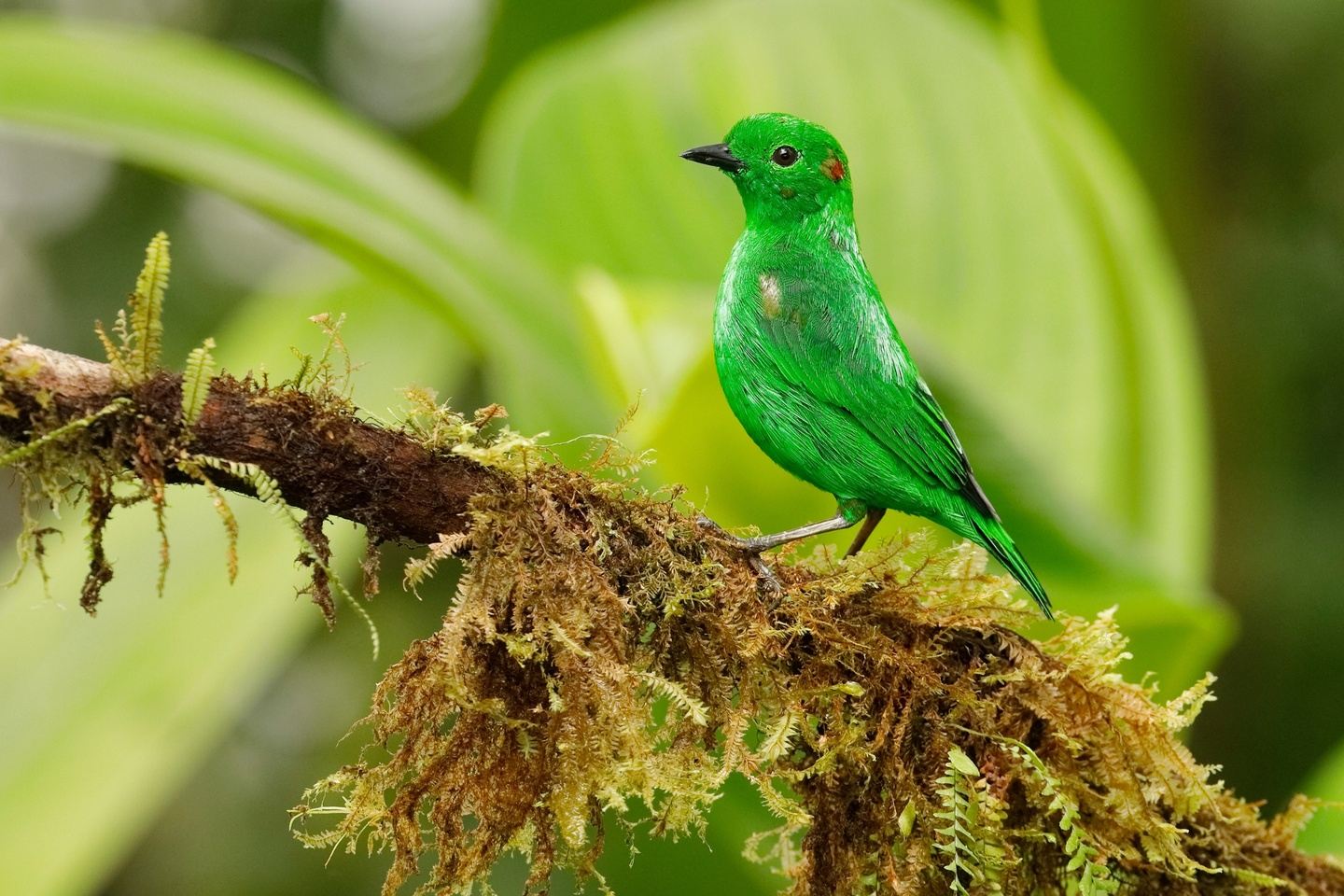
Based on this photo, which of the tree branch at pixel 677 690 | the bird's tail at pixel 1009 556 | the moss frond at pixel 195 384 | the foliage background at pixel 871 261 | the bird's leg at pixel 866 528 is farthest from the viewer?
the foliage background at pixel 871 261

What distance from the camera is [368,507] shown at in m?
1.77

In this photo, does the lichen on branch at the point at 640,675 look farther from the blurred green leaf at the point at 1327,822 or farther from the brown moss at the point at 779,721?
the blurred green leaf at the point at 1327,822

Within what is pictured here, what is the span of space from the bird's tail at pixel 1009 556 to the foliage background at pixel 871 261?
346mm

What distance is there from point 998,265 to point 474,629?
8.64 feet

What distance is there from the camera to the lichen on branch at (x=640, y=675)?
1.72 meters

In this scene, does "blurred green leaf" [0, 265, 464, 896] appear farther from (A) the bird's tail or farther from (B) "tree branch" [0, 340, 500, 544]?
(A) the bird's tail

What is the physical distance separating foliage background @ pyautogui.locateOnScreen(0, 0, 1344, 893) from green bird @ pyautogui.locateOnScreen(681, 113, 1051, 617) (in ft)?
0.84

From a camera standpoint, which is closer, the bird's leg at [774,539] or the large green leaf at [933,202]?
the bird's leg at [774,539]

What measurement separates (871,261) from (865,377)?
1.71 meters

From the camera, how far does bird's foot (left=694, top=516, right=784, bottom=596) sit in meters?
2.01

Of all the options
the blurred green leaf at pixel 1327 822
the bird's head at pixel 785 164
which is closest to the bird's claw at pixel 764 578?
the bird's head at pixel 785 164

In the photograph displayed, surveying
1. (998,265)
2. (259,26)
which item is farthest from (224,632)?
(259,26)

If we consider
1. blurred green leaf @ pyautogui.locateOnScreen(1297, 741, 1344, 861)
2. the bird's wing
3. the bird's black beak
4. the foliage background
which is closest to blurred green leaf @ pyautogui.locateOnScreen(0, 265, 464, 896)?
the foliage background

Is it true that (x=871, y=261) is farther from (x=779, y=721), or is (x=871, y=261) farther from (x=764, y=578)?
(x=779, y=721)
